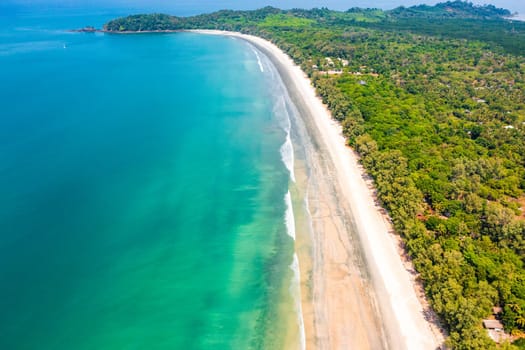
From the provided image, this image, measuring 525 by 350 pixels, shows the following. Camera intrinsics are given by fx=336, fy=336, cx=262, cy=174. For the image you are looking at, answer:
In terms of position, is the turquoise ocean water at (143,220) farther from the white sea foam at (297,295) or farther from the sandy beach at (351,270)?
the sandy beach at (351,270)

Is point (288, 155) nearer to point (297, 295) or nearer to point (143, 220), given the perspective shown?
point (143, 220)

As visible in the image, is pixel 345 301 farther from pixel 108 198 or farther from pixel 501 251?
pixel 108 198

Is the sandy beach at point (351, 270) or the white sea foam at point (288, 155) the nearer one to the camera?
the sandy beach at point (351, 270)

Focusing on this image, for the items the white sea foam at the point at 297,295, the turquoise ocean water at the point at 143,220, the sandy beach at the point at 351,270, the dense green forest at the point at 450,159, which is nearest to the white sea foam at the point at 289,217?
the turquoise ocean water at the point at 143,220

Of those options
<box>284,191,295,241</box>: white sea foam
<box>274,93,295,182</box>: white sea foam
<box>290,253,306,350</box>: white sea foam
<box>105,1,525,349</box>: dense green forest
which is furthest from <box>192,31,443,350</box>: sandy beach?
<box>105,1,525,349</box>: dense green forest

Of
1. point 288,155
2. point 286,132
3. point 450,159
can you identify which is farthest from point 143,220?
point 450,159

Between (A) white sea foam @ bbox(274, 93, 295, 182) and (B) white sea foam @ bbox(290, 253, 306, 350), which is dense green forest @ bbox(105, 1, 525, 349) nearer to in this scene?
(A) white sea foam @ bbox(274, 93, 295, 182)
